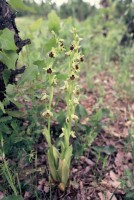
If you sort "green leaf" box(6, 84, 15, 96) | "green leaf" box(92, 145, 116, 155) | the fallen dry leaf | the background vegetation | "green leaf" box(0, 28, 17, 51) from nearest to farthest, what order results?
"green leaf" box(0, 28, 17, 51) < "green leaf" box(6, 84, 15, 96) < the background vegetation < the fallen dry leaf < "green leaf" box(92, 145, 116, 155)

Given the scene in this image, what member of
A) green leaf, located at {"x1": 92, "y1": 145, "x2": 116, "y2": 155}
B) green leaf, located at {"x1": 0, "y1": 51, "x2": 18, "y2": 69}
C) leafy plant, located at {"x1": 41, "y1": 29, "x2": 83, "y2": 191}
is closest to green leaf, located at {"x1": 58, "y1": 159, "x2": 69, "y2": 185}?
leafy plant, located at {"x1": 41, "y1": 29, "x2": 83, "y2": 191}

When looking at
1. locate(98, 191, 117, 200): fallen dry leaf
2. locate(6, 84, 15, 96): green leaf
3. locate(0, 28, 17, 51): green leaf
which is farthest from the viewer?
locate(98, 191, 117, 200): fallen dry leaf

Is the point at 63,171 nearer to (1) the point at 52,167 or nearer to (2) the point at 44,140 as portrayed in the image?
(1) the point at 52,167

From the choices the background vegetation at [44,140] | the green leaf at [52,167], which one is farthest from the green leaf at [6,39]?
the green leaf at [52,167]

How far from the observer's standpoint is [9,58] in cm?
137

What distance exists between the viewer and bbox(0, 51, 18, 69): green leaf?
1348 mm

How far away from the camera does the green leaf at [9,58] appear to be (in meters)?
1.35

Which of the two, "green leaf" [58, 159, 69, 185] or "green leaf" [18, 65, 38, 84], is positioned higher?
"green leaf" [18, 65, 38, 84]

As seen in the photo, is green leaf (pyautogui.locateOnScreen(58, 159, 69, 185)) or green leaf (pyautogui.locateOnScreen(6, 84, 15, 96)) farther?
green leaf (pyautogui.locateOnScreen(58, 159, 69, 185))

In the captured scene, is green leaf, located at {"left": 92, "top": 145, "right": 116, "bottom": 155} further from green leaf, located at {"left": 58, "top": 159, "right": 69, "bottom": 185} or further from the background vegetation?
green leaf, located at {"left": 58, "top": 159, "right": 69, "bottom": 185}

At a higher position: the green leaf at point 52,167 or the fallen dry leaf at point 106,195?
the green leaf at point 52,167

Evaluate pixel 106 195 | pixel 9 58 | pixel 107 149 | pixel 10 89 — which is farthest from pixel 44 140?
pixel 9 58

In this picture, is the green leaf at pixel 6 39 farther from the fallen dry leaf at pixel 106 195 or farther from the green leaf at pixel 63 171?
the fallen dry leaf at pixel 106 195

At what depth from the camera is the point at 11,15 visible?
1.63m
